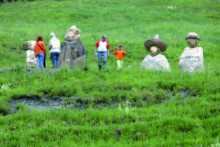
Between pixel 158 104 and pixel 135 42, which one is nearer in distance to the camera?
pixel 158 104

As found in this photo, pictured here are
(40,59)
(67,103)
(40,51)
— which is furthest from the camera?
(40,59)

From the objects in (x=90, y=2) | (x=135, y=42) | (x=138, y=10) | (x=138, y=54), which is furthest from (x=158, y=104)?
(x=90, y=2)

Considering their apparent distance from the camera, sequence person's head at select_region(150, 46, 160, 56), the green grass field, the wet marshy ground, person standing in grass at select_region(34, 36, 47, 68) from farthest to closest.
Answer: person standing in grass at select_region(34, 36, 47, 68)
person's head at select_region(150, 46, 160, 56)
the wet marshy ground
the green grass field

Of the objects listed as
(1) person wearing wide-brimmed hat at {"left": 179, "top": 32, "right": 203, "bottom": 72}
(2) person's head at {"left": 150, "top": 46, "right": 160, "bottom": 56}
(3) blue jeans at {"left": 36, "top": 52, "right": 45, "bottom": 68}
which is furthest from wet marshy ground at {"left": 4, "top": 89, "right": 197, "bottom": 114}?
(3) blue jeans at {"left": 36, "top": 52, "right": 45, "bottom": 68}

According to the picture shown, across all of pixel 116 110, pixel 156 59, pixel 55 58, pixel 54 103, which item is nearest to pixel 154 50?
pixel 156 59

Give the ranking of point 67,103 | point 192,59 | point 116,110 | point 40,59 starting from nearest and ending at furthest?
point 116,110, point 67,103, point 192,59, point 40,59

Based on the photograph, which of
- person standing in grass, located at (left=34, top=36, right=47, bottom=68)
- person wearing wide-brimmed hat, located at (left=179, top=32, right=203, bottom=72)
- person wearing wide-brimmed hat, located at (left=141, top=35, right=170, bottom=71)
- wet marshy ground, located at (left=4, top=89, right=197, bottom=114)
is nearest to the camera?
wet marshy ground, located at (left=4, top=89, right=197, bottom=114)

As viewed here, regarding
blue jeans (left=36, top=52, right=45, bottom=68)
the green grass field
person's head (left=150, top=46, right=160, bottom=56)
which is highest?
person's head (left=150, top=46, right=160, bottom=56)

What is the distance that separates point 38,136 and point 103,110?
2.32 meters

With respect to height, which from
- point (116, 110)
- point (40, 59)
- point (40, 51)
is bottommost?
point (116, 110)

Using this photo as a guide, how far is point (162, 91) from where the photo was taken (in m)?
13.2

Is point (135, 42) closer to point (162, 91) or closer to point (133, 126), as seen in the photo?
point (162, 91)

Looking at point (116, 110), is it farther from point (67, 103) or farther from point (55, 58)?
point (55, 58)

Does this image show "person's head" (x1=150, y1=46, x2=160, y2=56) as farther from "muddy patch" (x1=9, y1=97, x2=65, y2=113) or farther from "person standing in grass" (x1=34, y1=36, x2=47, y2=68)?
"muddy patch" (x1=9, y1=97, x2=65, y2=113)
